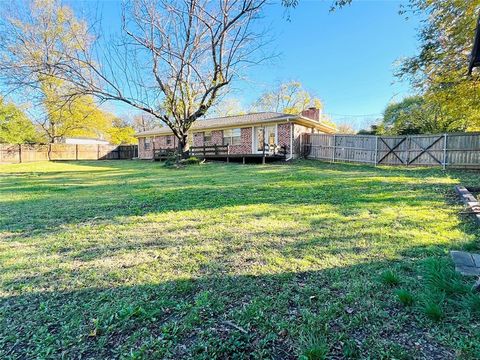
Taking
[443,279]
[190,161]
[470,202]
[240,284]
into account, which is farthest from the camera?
[190,161]

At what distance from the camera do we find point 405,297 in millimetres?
2213

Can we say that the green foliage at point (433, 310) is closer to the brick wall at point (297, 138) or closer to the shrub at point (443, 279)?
the shrub at point (443, 279)

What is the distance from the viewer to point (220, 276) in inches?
107

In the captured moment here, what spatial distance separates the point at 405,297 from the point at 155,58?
583 inches

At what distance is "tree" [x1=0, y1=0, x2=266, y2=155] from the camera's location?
1216cm

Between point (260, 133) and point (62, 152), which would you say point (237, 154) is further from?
point (62, 152)

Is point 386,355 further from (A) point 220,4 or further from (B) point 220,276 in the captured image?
(A) point 220,4

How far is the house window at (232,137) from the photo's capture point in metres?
18.6

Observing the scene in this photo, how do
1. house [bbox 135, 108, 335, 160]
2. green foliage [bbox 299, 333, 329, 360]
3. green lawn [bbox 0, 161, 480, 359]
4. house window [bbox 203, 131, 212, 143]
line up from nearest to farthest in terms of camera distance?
1. green foliage [bbox 299, 333, 329, 360]
2. green lawn [bbox 0, 161, 480, 359]
3. house [bbox 135, 108, 335, 160]
4. house window [bbox 203, 131, 212, 143]

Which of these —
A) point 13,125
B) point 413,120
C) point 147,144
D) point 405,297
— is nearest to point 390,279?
point 405,297

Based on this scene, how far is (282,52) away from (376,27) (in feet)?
13.0

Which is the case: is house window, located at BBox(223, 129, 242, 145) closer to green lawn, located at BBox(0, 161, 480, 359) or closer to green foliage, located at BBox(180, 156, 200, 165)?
green foliage, located at BBox(180, 156, 200, 165)

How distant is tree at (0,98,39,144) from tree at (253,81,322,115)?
2508cm

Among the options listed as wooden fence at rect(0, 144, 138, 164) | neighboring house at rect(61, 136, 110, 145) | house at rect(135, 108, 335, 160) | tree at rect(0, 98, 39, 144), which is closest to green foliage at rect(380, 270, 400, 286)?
house at rect(135, 108, 335, 160)
